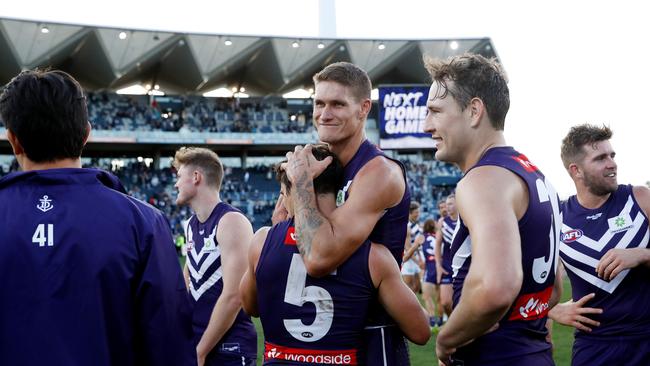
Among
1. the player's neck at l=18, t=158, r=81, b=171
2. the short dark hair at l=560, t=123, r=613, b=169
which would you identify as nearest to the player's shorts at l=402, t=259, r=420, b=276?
the short dark hair at l=560, t=123, r=613, b=169

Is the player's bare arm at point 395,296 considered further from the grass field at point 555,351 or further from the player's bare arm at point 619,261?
the grass field at point 555,351

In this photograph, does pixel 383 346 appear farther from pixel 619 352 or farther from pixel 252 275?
pixel 619 352

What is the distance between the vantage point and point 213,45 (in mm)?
49438

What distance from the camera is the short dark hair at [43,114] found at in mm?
2342

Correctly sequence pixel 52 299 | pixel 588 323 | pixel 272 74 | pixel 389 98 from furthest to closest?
pixel 272 74, pixel 389 98, pixel 588 323, pixel 52 299

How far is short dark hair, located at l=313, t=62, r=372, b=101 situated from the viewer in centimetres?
342

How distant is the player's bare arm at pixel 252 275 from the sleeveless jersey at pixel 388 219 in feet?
1.37

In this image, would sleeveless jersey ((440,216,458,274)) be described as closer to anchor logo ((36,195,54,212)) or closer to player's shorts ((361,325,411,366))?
player's shorts ((361,325,411,366))

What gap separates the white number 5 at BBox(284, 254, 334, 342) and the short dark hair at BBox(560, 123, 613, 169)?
7.50 feet

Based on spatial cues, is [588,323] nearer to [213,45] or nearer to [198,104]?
[213,45]

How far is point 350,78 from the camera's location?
3.44 metres

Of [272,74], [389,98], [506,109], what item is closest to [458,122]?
[506,109]

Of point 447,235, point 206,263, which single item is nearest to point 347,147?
point 206,263

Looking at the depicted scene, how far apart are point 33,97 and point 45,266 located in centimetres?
57
